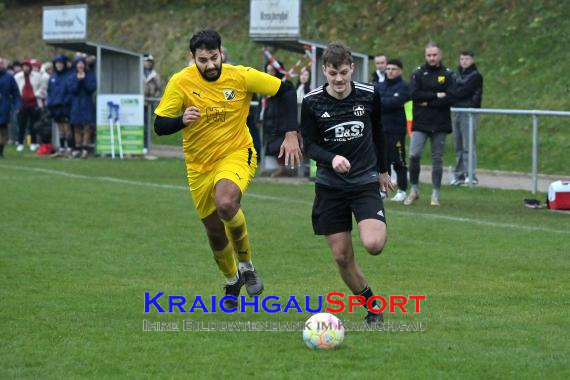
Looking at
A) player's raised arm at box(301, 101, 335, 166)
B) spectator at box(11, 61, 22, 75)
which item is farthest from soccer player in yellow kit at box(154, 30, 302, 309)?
spectator at box(11, 61, 22, 75)

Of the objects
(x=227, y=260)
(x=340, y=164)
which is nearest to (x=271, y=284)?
(x=227, y=260)

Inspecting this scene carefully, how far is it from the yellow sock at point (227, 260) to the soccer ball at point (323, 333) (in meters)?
1.91

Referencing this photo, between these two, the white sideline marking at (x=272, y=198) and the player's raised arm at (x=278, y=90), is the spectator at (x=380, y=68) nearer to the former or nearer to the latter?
the white sideline marking at (x=272, y=198)

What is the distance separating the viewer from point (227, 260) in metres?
9.70

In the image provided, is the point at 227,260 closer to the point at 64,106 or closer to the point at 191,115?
the point at 191,115

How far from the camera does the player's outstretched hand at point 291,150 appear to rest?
9031mm

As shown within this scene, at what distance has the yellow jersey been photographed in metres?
9.39

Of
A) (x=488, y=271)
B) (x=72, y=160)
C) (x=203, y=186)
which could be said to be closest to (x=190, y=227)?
(x=488, y=271)

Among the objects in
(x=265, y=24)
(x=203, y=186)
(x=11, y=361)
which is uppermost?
(x=265, y=24)

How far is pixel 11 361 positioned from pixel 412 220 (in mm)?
8588

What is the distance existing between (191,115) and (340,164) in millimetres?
1317

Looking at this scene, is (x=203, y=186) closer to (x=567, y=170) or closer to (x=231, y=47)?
(x=567, y=170)

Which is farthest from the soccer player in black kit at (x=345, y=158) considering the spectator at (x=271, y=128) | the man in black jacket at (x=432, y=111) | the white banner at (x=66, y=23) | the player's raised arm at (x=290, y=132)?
the white banner at (x=66, y=23)

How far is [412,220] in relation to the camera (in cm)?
1559
